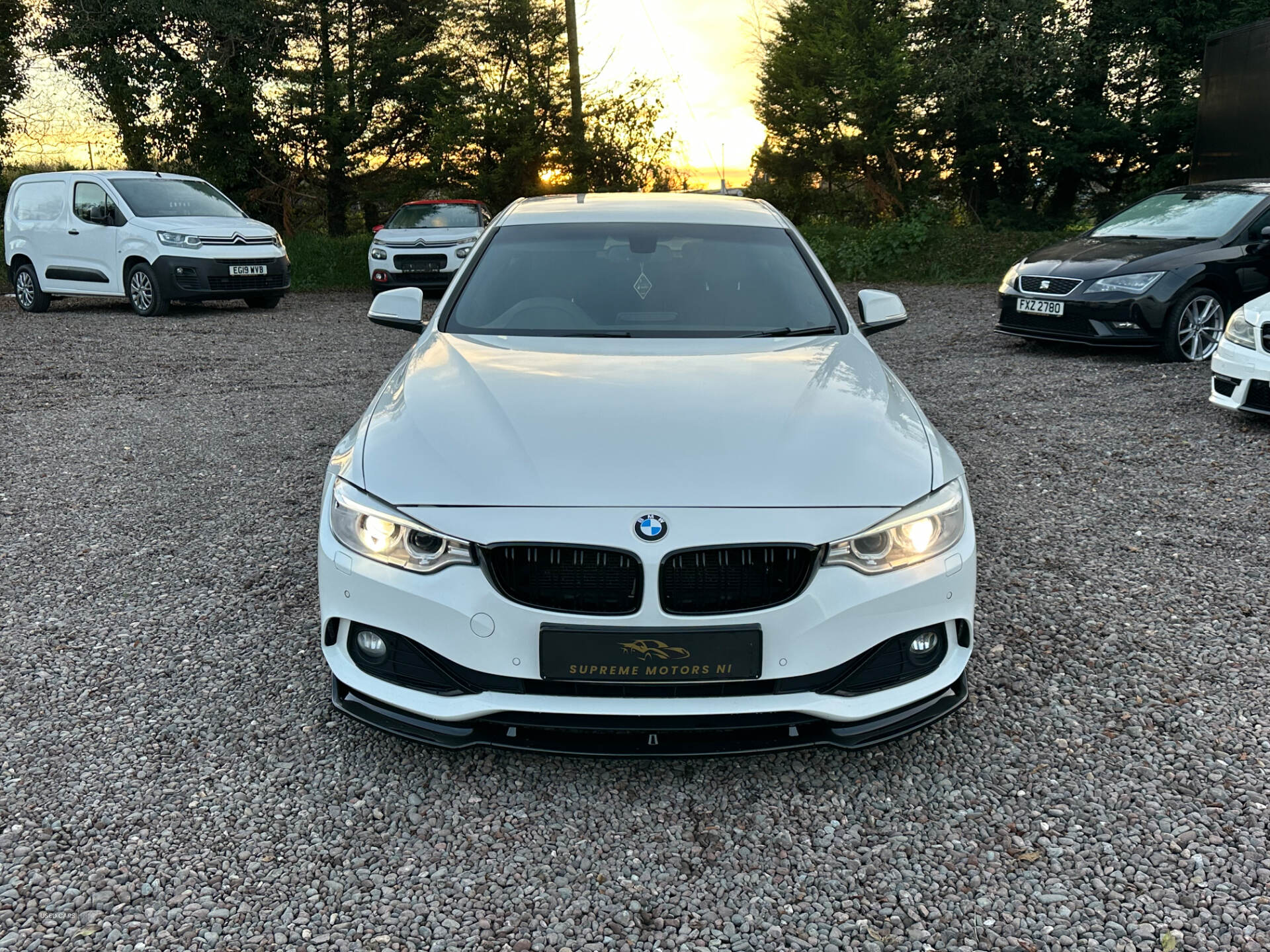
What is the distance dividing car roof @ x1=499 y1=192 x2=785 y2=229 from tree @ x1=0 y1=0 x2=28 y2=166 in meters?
20.2

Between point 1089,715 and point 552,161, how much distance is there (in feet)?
68.8

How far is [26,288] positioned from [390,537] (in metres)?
15.5

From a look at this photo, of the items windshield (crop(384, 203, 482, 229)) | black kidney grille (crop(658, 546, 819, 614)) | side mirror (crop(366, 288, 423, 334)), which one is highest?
windshield (crop(384, 203, 482, 229))

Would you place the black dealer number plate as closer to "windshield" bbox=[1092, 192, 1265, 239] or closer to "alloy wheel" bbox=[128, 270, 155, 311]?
"windshield" bbox=[1092, 192, 1265, 239]

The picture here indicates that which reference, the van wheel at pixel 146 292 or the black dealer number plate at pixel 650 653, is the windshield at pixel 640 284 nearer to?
the black dealer number plate at pixel 650 653

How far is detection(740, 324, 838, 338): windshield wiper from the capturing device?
12.9ft

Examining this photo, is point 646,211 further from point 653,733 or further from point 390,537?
point 653,733

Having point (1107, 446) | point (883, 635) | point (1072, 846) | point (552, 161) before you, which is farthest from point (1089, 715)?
point (552, 161)

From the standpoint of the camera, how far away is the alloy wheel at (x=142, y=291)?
14.3m

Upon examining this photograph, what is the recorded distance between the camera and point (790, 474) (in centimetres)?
274

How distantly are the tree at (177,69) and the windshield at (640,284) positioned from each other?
20.0 metres

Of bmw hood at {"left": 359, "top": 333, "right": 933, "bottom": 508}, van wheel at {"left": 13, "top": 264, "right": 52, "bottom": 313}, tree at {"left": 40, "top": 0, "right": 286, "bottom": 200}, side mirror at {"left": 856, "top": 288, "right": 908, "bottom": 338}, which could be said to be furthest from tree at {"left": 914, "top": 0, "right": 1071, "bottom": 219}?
bmw hood at {"left": 359, "top": 333, "right": 933, "bottom": 508}

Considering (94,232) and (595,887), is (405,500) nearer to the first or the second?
(595,887)

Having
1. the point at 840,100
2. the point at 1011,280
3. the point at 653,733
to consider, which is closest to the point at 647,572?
the point at 653,733
